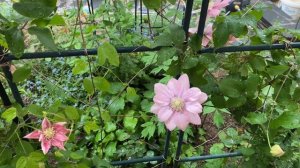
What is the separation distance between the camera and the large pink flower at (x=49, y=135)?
0.88 meters

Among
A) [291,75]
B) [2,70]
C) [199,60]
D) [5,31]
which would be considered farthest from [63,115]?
[291,75]

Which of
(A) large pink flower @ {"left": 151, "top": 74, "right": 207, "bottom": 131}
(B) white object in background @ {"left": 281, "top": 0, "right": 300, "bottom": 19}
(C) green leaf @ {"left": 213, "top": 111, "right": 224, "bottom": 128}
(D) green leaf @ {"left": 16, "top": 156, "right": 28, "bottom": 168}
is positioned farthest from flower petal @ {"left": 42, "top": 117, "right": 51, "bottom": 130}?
(B) white object in background @ {"left": 281, "top": 0, "right": 300, "bottom": 19}

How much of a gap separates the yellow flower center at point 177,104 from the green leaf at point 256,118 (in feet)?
1.00

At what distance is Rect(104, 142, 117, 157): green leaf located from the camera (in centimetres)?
158

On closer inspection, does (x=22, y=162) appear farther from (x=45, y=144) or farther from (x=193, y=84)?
(x=193, y=84)

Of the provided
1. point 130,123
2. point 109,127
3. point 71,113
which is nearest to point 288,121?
point 71,113

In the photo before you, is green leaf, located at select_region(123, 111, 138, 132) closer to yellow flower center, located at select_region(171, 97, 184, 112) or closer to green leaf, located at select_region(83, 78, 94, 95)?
green leaf, located at select_region(83, 78, 94, 95)

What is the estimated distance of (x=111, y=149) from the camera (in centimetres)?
160

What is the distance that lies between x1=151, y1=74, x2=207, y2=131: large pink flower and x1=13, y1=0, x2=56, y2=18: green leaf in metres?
0.32

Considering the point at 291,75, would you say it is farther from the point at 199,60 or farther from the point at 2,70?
the point at 2,70

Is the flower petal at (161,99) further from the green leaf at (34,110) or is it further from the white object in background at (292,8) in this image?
the white object in background at (292,8)

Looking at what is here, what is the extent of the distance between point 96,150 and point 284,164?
0.85 meters

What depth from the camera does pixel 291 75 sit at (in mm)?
1054

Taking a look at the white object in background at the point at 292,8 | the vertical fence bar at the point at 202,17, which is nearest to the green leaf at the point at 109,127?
the vertical fence bar at the point at 202,17
